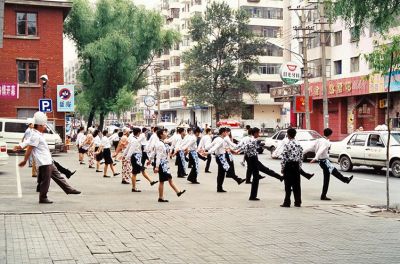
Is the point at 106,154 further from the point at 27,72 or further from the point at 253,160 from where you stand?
the point at 27,72

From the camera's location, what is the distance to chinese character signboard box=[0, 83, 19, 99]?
3219 cm

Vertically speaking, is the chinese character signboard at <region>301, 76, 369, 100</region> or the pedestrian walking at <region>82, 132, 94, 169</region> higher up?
the chinese character signboard at <region>301, 76, 369, 100</region>

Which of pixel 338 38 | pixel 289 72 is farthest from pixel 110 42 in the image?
pixel 338 38

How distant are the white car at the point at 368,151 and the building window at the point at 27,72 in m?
20.8

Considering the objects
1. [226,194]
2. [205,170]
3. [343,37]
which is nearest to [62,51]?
[205,170]

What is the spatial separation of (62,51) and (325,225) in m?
29.3

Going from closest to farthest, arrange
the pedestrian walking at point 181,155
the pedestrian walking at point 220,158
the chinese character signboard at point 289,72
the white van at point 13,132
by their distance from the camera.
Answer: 1. the pedestrian walking at point 220,158
2. the pedestrian walking at point 181,155
3. the white van at point 13,132
4. the chinese character signboard at point 289,72

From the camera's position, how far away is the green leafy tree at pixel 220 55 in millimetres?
50875

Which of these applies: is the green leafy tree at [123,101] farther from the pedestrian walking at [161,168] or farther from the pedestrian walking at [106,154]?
the pedestrian walking at [161,168]

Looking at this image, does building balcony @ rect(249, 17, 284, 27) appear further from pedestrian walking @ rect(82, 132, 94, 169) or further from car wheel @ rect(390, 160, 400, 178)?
car wheel @ rect(390, 160, 400, 178)

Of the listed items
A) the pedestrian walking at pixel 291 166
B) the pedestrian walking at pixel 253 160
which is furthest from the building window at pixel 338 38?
the pedestrian walking at pixel 291 166

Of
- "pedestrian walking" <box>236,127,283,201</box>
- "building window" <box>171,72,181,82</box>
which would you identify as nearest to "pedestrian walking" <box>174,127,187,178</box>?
"pedestrian walking" <box>236,127,283,201</box>

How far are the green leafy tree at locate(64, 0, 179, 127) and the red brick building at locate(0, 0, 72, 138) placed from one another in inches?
127

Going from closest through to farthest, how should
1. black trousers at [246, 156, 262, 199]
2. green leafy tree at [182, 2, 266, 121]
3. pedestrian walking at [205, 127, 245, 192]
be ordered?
black trousers at [246, 156, 262, 199]
pedestrian walking at [205, 127, 245, 192]
green leafy tree at [182, 2, 266, 121]
